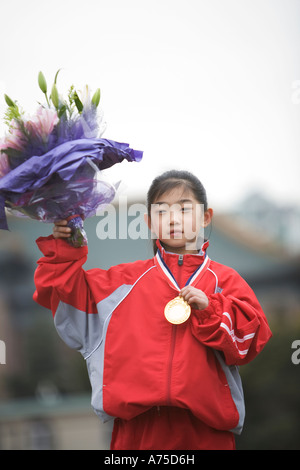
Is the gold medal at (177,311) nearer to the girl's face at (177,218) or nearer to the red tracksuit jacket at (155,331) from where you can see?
the red tracksuit jacket at (155,331)

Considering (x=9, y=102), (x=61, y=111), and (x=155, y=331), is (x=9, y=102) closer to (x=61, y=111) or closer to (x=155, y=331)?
(x=61, y=111)

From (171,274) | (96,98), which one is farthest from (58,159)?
(171,274)

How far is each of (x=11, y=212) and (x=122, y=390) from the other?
34.2 inches

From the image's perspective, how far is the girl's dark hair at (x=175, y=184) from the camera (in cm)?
271

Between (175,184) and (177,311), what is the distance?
584mm

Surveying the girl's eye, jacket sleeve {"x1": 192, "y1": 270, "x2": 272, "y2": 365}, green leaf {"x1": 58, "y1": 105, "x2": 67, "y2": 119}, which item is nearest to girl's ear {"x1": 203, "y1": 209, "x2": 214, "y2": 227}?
the girl's eye

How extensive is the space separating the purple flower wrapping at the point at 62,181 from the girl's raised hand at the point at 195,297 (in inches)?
20.3

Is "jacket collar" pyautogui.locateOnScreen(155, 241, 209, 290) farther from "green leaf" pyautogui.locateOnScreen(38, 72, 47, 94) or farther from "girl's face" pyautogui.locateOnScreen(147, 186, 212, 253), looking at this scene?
"green leaf" pyautogui.locateOnScreen(38, 72, 47, 94)

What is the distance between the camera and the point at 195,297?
8.02 feet

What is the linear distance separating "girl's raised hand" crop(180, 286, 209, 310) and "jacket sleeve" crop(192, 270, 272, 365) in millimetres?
23

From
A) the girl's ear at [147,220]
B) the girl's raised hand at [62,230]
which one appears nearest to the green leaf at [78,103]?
the girl's raised hand at [62,230]

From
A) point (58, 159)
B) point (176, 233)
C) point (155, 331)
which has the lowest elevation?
point (155, 331)

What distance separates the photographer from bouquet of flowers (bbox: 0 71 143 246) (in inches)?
92.7
